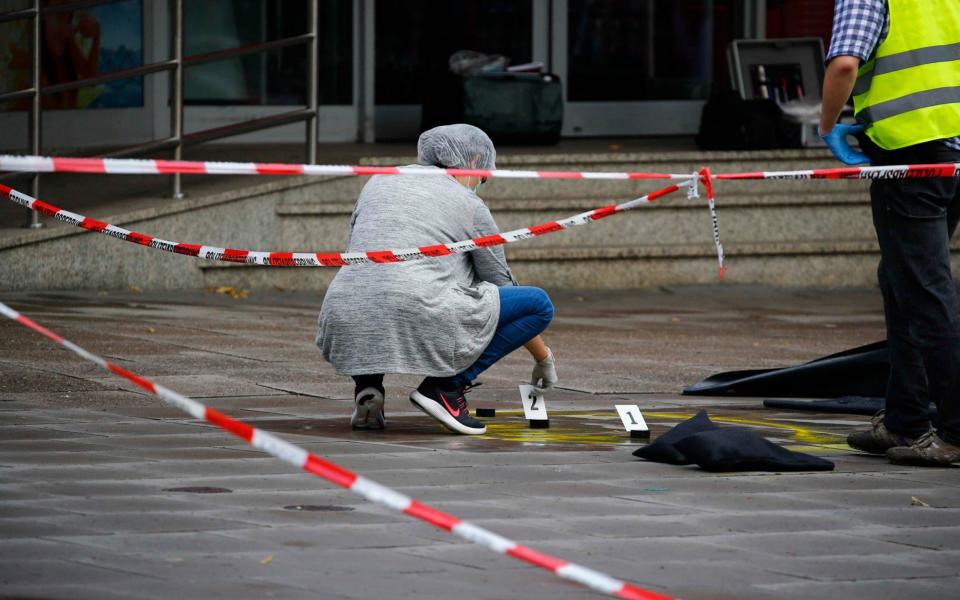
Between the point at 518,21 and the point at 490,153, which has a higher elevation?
the point at 518,21

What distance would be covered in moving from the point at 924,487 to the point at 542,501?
4.25ft

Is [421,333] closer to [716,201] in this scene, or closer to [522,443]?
[522,443]

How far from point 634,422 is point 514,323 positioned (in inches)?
24.3

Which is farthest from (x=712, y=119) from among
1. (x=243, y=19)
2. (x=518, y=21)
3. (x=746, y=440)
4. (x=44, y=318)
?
(x=746, y=440)

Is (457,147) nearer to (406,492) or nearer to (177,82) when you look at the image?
(406,492)

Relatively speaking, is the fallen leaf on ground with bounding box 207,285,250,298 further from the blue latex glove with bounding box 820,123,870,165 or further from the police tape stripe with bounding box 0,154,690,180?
the blue latex glove with bounding box 820,123,870,165

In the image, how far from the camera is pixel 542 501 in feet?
15.9

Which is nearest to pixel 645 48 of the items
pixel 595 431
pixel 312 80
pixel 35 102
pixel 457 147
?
pixel 312 80

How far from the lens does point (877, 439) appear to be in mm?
5859

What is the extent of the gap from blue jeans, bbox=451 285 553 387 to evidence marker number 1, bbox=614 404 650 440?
0.46 meters

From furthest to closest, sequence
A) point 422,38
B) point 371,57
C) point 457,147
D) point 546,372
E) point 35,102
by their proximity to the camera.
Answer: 1. point 422,38
2. point 371,57
3. point 35,102
4. point 546,372
5. point 457,147

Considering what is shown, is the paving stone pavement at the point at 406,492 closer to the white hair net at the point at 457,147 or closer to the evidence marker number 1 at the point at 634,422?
the evidence marker number 1 at the point at 634,422

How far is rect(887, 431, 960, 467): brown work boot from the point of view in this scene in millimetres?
5660

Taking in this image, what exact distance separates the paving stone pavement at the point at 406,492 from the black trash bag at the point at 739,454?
68 millimetres
